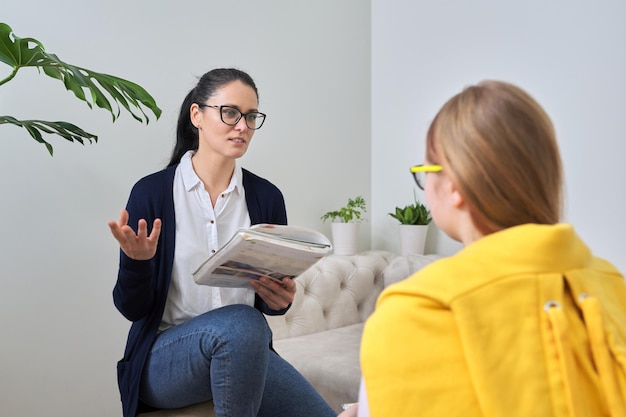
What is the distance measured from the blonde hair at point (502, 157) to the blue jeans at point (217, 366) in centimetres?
76

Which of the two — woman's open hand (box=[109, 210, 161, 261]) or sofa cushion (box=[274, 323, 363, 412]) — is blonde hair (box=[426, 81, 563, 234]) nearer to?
woman's open hand (box=[109, 210, 161, 261])

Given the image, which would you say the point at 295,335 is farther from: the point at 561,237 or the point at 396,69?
the point at 561,237

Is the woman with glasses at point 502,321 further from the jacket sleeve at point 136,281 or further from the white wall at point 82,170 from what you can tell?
the white wall at point 82,170

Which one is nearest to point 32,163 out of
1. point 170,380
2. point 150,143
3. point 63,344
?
point 150,143

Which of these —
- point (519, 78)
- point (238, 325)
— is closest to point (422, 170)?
point (238, 325)

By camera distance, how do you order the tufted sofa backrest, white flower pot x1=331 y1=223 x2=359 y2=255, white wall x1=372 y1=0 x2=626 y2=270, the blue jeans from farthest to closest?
white flower pot x1=331 y1=223 x2=359 y2=255, the tufted sofa backrest, white wall x1=372 y1=0 x2=626 y2=270, the blue jeans

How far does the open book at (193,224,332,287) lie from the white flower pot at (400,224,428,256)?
1.42 m

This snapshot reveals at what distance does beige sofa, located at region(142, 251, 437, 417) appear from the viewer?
2.11 meters

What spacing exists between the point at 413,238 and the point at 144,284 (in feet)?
5.46

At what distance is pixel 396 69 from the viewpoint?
3.18 metres

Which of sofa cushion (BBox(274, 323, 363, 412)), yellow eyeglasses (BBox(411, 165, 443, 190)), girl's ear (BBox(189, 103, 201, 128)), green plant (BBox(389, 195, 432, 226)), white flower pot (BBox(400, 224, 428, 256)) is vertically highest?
girl's ear (BBox(189, 103, 201, 128))

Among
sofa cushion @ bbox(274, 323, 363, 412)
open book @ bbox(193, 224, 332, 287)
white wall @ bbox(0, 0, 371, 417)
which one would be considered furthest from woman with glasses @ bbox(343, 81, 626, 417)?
white wall @ bbox(0, 0, 371, 417)

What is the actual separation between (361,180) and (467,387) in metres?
2.55

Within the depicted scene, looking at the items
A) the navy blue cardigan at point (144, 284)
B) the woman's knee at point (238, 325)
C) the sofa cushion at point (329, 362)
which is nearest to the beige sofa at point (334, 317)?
the sofa cushion at point (329, 362)
